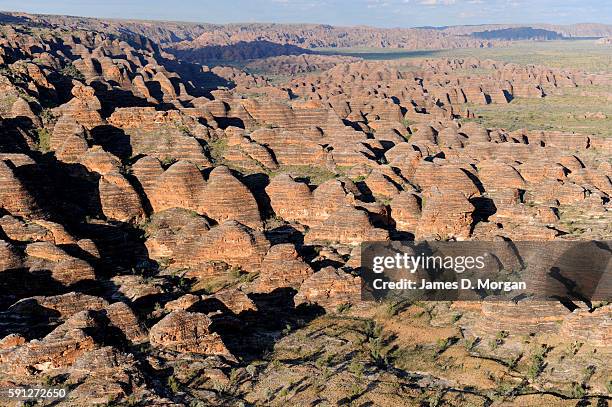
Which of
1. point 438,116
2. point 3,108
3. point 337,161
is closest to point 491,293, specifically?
point 337,161

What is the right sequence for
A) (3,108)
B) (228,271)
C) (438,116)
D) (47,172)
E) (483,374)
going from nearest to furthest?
(483,374) < (228,271) < (47,172) < (3,108) < (438,116)

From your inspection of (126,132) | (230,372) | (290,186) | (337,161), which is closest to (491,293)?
(230,372)

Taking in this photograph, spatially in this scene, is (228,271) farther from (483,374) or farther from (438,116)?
(438,116)

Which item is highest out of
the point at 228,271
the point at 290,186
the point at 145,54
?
the point at 145,54

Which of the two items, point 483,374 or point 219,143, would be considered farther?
point 219,143

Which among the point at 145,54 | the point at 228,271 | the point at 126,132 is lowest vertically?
the point at 228,271

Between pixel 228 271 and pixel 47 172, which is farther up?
pixel 47 172

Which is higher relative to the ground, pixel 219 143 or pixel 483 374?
pixel 219 143

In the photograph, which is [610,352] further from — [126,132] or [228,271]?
[126,132]

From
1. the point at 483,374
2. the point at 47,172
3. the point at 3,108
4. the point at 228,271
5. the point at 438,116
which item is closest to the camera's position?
the point at 483,374
